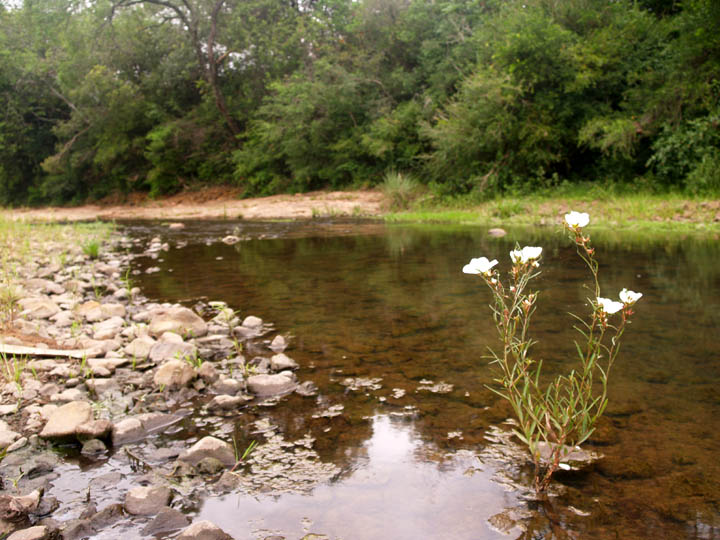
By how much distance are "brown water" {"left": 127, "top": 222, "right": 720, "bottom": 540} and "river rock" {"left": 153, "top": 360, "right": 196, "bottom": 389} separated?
565 mm

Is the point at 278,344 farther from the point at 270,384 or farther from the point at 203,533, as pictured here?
the point at 203,533

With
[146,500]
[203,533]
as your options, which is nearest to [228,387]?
[146,500]

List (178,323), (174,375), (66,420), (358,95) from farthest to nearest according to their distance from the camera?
(358,95) < (178,323) < (174,375) < (66,420)

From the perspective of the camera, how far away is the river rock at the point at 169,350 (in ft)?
12.1

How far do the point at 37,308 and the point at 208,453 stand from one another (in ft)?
11.1

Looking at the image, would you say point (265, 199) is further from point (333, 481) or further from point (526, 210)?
point (333, 481)

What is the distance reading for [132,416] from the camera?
9.48 ft

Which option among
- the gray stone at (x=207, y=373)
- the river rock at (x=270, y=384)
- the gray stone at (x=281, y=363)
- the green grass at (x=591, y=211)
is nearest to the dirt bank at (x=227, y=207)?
the green grass at (x=591, y=211)

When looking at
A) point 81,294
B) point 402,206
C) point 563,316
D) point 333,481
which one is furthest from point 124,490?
point 402,206

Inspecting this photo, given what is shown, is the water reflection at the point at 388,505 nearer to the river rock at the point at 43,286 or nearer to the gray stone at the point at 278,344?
the gray stone at the point at 278,344

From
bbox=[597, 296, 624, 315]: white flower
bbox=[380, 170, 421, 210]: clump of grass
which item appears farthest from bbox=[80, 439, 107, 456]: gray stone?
bbox=[380, 170, 421, 210]: clump of grass

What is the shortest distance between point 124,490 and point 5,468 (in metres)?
0.58

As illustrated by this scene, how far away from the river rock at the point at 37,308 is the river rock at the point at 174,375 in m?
2.06

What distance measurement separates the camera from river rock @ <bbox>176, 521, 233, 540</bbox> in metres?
1.78
